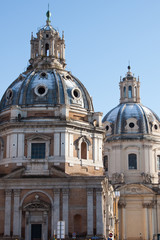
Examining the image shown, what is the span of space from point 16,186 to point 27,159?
11.2ft

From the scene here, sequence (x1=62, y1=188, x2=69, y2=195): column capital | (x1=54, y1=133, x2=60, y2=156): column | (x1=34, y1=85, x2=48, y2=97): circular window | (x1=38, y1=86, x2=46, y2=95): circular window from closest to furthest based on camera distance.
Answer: (x1=62, y1=188, x2=69, y2=195): column capital, (x1=54, y1=133, x2=60, y2=156): column, (x1=34, y1=85, x2=48, y2=97): circular window, (x1=38, y1=86, x2=46, y2=95): circular window

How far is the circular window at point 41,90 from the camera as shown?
53438mm

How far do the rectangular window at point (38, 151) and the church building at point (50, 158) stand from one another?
110mm

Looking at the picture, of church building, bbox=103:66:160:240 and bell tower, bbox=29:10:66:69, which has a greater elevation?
bell tower, bbox=29:10:66:69

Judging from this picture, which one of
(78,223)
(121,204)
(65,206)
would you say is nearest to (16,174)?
(65,206)

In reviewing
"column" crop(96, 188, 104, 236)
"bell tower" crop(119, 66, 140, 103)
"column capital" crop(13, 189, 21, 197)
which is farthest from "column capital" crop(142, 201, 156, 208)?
"column capital" crop(13, 189, 21, 197)

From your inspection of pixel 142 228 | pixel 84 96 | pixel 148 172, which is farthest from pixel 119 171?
pixel 84 96

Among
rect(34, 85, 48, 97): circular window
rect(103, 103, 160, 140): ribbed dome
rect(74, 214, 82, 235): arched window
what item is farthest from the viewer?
rect(103, 103, 160, 140): ribbed dome

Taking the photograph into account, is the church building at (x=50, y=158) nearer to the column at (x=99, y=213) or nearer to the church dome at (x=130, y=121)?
the column at (x=99, y=213)

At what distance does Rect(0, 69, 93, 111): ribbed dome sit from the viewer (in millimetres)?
53219

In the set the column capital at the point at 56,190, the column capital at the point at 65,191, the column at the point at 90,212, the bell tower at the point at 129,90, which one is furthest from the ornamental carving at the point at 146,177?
the column capital at the point at 56,190

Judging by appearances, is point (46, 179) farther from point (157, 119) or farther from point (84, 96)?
point (157, 119)

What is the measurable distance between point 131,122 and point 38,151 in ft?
88.9

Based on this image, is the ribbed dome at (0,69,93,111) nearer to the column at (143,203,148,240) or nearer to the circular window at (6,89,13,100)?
the circular window at (6,89,13,100)
